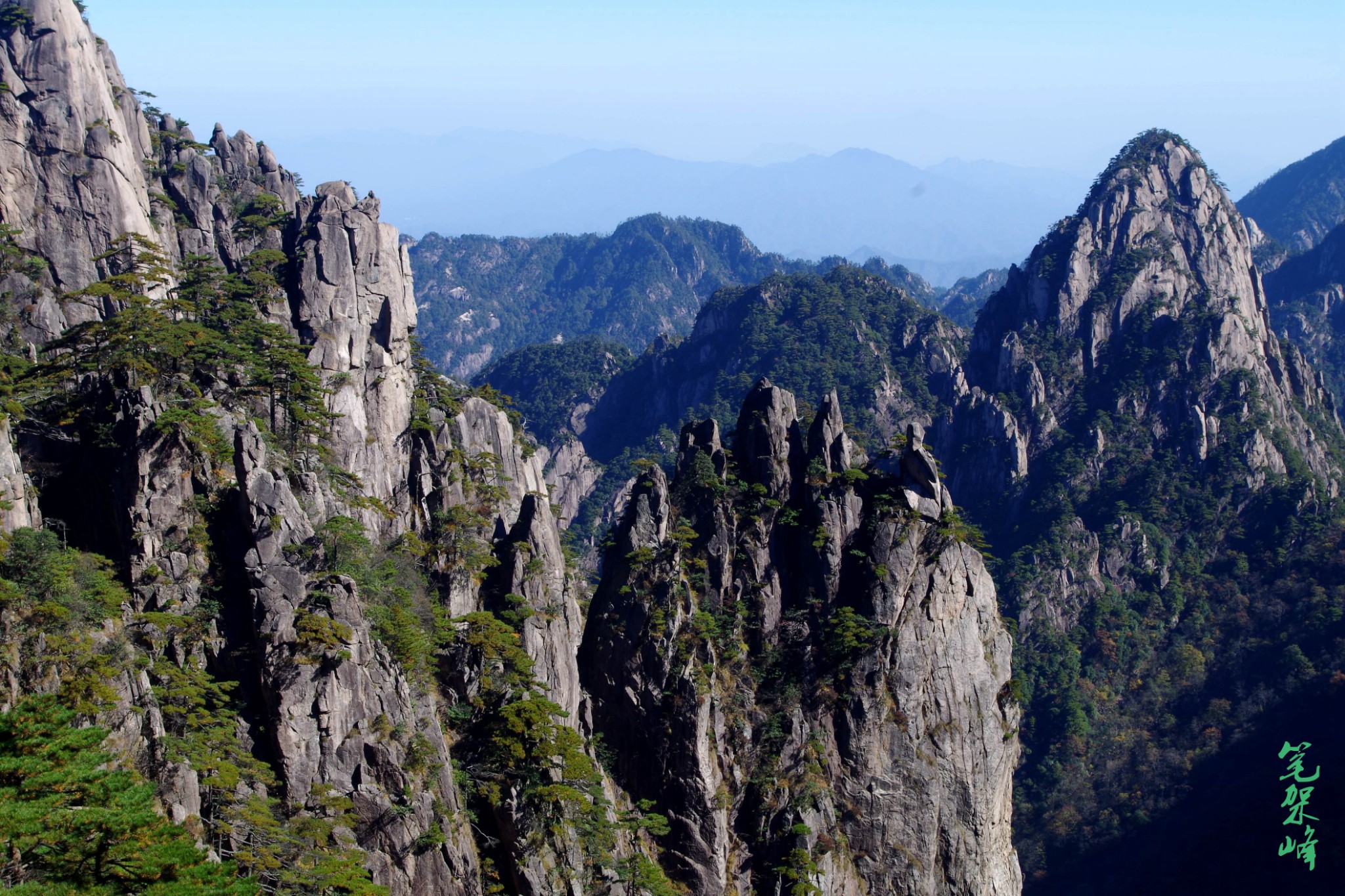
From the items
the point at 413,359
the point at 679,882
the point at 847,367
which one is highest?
the point at 847,367

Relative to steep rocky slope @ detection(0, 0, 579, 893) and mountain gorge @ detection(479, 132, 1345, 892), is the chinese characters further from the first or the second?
steep rocky slope @ detection(0, 0, 579, 893)

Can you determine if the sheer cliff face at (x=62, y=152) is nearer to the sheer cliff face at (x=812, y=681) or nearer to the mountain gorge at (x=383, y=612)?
the mountain gorge at (x=383, y=612)

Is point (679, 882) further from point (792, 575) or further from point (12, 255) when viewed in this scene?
point (12, 255)

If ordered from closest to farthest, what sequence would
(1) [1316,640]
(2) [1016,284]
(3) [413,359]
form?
1. (3) [413,359]
2. (1) [1316,640]
3. (2) [1016,284]

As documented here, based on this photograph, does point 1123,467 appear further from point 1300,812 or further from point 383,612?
point 383,612

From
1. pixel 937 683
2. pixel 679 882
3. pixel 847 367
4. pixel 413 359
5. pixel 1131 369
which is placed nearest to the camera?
pixel 679 882

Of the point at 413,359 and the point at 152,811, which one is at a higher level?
the point at 413,359

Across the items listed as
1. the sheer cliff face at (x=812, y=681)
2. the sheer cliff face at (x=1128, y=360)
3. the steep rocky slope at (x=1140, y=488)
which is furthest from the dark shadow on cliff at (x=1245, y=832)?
the sheer cliff face at (x=812, y=681)

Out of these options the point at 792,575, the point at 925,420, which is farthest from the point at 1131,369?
the point at 792,575

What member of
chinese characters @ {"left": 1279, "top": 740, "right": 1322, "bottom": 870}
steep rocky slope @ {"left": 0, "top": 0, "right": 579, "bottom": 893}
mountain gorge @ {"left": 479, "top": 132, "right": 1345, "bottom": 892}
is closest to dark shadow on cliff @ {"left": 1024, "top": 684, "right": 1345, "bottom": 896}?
chinese characters @ {"left": 1279, "top": 740, "right": 1322, "bottom": 870}
